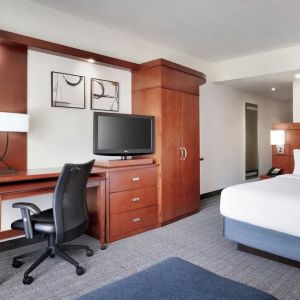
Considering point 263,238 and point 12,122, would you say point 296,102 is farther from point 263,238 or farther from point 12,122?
point 12,122

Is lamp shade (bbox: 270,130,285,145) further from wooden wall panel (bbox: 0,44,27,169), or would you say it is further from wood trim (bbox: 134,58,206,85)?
wooden wall panel (bbox: 0,44,27,169)

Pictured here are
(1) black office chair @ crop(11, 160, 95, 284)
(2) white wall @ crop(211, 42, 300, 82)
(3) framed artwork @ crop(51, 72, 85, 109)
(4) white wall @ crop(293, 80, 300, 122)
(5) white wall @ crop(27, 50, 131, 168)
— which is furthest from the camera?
(4) white wall @ crop(293, 80, 300, 122)

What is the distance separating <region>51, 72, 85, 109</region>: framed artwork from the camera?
10.9ft

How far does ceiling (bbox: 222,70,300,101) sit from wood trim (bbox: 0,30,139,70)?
2723 millimetres

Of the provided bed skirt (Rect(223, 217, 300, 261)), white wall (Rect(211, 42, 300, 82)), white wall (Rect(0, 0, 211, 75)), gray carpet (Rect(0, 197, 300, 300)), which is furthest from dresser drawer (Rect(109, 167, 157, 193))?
white wall (Rect(211, 42, 300, 82))

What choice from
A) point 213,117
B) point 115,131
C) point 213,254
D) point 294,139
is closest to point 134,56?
point 115,131

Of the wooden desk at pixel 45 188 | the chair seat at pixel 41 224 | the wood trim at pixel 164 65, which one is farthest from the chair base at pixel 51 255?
the wood trim at pixel 164 65

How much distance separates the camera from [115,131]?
351cm

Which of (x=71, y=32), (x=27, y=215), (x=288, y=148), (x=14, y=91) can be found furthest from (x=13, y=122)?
(x=288, y=148)

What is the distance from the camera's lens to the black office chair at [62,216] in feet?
7.52

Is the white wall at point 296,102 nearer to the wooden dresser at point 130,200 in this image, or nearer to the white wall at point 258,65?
the white wall at point 258,65

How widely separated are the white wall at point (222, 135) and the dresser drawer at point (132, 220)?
2124mm

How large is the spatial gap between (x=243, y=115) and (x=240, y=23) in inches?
129

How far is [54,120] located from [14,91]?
539mm
